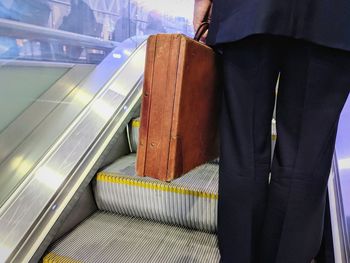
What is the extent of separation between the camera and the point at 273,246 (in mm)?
714

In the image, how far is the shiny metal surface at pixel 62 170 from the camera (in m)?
0.86

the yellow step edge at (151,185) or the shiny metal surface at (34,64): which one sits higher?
the shiny metal surface at (34,64)

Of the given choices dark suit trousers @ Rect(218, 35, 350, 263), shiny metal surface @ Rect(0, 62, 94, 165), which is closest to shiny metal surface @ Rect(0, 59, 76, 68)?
shiny metal surface @ Rect(0, 62, 94, 165)

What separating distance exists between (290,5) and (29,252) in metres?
1.01

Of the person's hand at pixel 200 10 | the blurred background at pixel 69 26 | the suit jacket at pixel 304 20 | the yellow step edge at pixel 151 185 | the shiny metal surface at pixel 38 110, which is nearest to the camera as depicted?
the suit jacket at pixel 304 20

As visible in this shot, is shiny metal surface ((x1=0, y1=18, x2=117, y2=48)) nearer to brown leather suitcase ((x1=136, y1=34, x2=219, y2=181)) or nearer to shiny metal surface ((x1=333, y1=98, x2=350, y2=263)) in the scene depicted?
brown leather suitcase ((x1=136, y1=34, x2=219, y2=181))

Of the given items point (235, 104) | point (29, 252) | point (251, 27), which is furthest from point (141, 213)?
point (251, 27)

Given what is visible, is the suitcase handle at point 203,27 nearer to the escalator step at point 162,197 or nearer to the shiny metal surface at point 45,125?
the escalator step at point 162,197

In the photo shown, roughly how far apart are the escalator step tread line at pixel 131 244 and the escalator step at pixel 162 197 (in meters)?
0.04

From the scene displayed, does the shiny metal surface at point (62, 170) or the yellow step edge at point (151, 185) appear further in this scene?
the yellow step edge at point (151, 185)

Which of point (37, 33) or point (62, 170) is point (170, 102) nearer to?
point (62, 170)

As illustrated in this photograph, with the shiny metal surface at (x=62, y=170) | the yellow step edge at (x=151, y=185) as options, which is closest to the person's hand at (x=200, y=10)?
the yellow step edge at (x=151, y=185)

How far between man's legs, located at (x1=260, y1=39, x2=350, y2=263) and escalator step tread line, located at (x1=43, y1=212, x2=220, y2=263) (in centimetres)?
30

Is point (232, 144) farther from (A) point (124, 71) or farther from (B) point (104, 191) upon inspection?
(A) point (124, 71)
